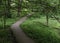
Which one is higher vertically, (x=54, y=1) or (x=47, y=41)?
(x=54, y=1)

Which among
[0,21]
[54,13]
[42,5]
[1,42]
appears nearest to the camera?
[1,42]

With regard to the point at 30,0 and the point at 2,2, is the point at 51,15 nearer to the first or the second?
the point at 30,0

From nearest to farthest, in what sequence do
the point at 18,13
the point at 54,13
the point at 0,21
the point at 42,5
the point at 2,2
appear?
the point at 54,13 < the point at 42,5 < the point at 2,2 < the point at 0,21 < the point at 18,13

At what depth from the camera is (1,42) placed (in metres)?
12.9

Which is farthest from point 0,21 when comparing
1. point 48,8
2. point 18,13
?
point 48,8

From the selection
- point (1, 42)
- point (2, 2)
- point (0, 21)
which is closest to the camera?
point (1, 42)

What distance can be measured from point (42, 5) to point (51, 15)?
1.62 m

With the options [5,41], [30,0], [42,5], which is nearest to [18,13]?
[30,0]

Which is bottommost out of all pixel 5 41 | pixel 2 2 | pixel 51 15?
pixel 5 41

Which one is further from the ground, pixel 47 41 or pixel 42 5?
pixel 42 5

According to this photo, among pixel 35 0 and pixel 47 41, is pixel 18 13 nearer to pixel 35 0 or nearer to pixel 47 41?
pixel 35 0

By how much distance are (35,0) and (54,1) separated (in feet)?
6.46

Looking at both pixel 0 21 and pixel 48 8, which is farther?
pixel 0 21

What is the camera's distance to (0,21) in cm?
2367
